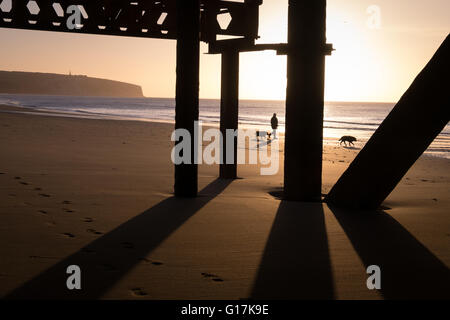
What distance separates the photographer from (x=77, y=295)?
12.5 ft

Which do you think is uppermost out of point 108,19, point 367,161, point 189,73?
point 108,19

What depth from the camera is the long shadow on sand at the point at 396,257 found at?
4156 mm

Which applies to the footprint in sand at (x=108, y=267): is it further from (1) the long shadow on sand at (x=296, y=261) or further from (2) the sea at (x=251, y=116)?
(2) the sea at (x=251, y=116)

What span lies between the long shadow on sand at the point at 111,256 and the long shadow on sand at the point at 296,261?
43.5 inches

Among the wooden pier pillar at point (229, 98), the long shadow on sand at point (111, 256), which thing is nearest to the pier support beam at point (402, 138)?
the long shadow on sand at point (111, 256)

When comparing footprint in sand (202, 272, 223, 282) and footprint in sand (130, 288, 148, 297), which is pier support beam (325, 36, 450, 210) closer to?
footprint in sand (202, 272, 223, 282)

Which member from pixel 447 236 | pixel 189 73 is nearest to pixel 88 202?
pixel 189 73

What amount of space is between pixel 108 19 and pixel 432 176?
7601 mm

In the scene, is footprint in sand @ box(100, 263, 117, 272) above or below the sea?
below

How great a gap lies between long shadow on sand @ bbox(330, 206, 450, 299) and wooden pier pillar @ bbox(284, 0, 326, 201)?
1.04 m

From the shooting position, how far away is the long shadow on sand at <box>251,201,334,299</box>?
406cm

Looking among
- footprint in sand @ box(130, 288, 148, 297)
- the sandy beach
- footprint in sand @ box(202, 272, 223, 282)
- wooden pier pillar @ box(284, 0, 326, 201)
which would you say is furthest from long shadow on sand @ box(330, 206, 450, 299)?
footprint in sand @ box(130, 288, 148, 297)

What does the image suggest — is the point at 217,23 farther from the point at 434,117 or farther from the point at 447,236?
the point at 447,236

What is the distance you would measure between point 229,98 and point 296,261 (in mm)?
5695
